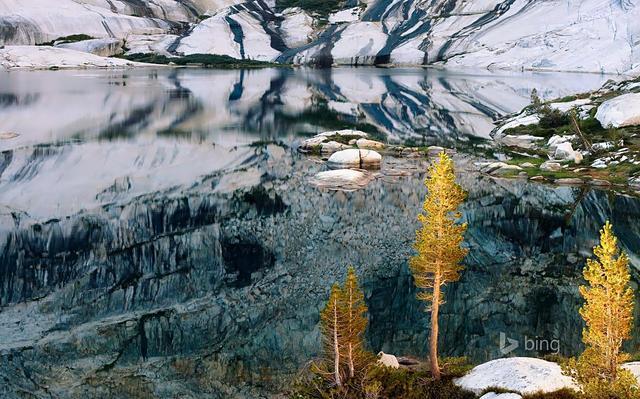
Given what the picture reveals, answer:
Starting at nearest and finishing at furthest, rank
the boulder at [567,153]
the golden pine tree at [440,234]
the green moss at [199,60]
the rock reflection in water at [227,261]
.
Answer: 1. the golden pine tree at [440,234]
2. the rock reflection in water at [227,261]
3. the boulder at [567,153]
4. the green moss at [199,60]

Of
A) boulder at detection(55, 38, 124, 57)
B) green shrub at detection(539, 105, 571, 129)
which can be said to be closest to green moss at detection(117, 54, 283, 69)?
boulder at detection(55, 38, 124, 57)

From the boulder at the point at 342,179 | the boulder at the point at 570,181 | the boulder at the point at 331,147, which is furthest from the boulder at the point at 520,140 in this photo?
the boulder at the point at 342,179

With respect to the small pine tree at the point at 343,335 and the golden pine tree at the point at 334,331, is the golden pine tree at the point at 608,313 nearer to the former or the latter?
the small pine tree at the point at 343,335

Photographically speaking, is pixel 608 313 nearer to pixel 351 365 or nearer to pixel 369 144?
pixel 351 365

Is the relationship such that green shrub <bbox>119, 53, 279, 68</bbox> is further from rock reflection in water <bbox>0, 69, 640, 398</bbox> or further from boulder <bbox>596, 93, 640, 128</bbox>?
boulder <bbox>596, 93, 640, 128</bbox>

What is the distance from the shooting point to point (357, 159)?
43.7 metres

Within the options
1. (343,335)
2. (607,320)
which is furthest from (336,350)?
(607,320)

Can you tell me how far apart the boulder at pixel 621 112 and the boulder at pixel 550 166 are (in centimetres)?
1031

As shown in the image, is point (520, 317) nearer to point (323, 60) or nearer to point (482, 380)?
point (482, 380)

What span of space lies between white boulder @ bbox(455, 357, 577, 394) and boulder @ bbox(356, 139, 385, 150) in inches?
1392

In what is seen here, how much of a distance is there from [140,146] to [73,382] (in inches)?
1367

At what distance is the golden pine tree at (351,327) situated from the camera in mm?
15562

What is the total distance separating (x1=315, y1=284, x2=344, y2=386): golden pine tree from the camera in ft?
50.6

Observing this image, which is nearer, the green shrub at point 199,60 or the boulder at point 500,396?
the boulder at point 500,396
